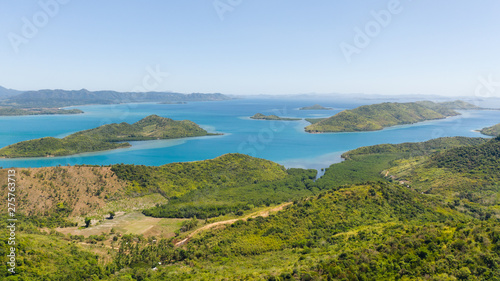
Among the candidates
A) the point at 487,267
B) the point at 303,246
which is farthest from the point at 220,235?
the point at 487,267

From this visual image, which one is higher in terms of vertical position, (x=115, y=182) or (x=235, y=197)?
(x=115, y=182)

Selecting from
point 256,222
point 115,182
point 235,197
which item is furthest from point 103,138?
point 256,222

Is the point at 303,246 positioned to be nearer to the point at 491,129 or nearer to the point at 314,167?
the point at 314,167

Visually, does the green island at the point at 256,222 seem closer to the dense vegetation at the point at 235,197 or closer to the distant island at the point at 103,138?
the dense vegetation at the point at 235,197

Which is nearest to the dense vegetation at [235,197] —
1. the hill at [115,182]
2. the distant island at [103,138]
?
the hill at [115,182]

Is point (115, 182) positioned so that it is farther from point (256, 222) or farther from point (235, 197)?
point (256, 222)

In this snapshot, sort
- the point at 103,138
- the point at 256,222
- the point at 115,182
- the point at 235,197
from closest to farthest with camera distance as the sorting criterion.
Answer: the point at 256,222, the point at 115,182, the point at 235,197, the point at 103,138

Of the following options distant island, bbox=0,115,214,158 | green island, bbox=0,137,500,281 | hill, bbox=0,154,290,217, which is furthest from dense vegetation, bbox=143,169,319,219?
distant island, bbox=0,115,214,158
